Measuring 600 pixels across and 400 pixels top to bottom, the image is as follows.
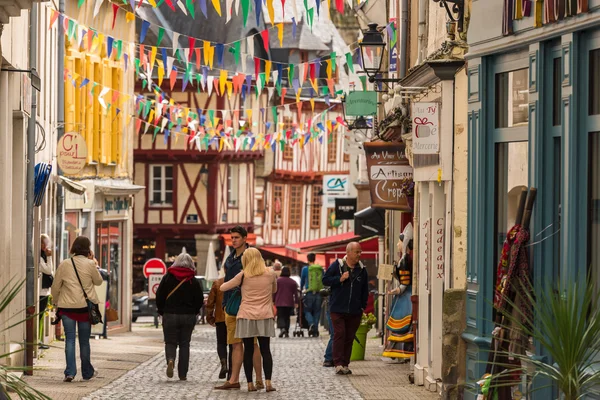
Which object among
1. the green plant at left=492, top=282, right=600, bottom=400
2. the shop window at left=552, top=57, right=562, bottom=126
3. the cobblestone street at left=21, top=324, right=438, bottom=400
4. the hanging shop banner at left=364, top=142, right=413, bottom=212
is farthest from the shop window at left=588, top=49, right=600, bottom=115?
the hanging shop banner at left=364, top=142, right=413, bottom=212

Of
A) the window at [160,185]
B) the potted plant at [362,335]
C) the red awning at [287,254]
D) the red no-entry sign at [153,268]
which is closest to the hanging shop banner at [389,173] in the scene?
the potted plant at [362,335]

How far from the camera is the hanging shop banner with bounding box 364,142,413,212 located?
1964 cm

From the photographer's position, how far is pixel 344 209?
128 feet

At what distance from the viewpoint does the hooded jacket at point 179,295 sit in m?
16.9

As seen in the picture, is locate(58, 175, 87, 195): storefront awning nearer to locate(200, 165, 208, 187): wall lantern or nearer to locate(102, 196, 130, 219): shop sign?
locate(102, 196, 130, 219): shop sign

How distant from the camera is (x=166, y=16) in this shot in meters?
56.5

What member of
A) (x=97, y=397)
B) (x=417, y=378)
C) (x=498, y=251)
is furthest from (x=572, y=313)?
(x=417, y=378)

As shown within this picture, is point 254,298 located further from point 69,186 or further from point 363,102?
point 69,186

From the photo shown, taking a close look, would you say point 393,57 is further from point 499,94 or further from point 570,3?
point 570,3

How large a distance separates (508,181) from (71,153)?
556 inches

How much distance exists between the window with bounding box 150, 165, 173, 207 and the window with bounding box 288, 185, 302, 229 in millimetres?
13126

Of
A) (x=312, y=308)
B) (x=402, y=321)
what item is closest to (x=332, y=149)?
(x=312, y=308)

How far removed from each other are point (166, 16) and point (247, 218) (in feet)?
32.9

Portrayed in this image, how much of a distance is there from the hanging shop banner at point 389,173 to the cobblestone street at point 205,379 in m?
2.20
